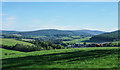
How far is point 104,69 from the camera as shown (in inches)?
527

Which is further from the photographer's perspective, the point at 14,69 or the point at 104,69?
the point at 14,69

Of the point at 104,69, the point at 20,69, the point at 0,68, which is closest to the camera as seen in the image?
the point at 104,69

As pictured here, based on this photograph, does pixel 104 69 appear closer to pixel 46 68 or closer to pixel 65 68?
pixel 65 68

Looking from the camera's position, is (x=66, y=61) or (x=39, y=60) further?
(x=39, y=60)

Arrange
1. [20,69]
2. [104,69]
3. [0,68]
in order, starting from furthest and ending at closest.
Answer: [0,68] < [20,69] < [104,69]

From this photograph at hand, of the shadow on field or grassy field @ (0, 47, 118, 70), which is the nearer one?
grassy field @ (0, 47, 118, 70)

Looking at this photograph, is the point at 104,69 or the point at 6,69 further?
the point at 6,69

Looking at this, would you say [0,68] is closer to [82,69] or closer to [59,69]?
[59,69]

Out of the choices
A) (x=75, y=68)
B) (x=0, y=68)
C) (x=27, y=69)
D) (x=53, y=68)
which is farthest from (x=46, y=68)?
(x=0, y=68)

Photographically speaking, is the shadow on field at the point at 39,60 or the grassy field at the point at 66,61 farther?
the shadow on field at the point at 39,60

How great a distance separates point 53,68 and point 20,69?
3.20 m

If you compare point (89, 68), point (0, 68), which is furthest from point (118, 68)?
point (0, 68)

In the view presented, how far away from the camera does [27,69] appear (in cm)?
1430

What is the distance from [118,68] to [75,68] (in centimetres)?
394
